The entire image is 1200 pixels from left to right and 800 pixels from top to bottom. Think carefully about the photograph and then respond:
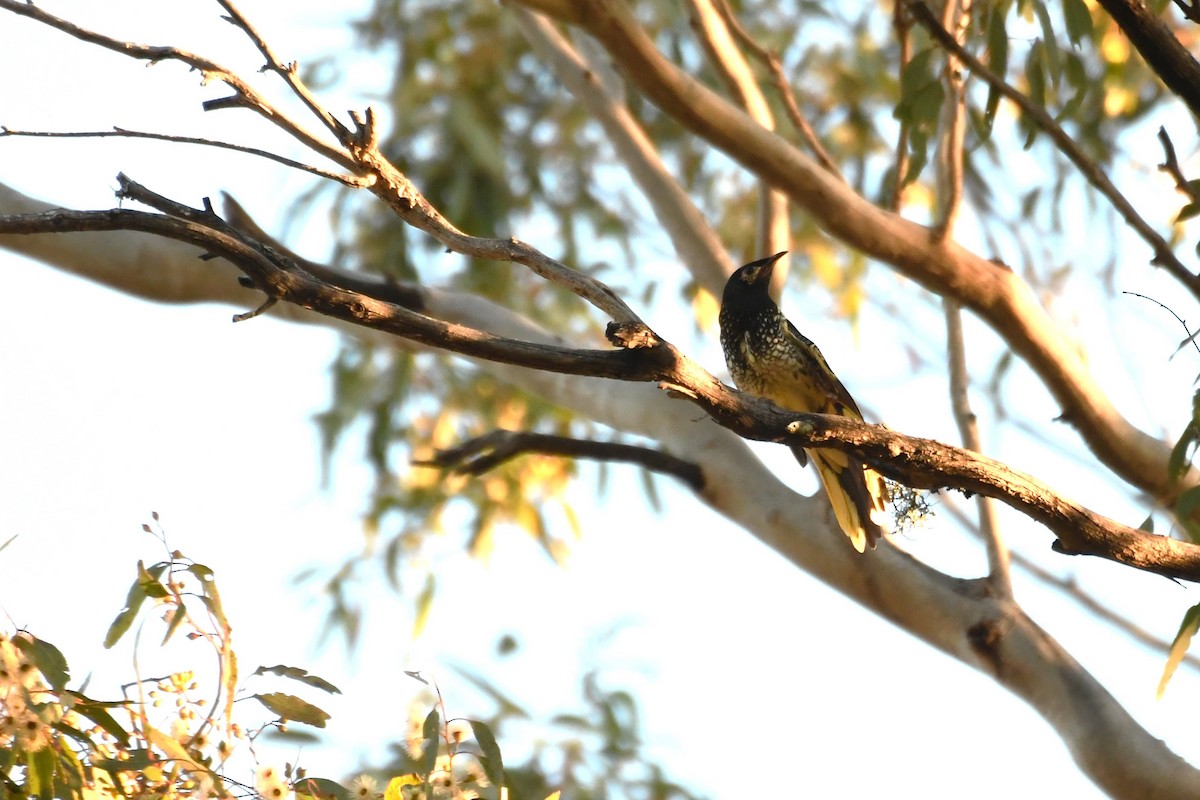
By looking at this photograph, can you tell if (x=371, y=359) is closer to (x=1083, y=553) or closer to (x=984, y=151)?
(x=984, y=151)

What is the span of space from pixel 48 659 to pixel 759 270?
2621 millimetres

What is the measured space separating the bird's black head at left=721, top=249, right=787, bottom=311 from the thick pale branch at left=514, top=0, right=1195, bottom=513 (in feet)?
1.85

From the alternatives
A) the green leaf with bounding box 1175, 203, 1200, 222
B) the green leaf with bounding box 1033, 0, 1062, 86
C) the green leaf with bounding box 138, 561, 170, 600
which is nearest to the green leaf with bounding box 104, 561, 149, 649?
the green leaf with bounding box 138, 561, 170, 600

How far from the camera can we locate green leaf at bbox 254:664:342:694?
2004mm

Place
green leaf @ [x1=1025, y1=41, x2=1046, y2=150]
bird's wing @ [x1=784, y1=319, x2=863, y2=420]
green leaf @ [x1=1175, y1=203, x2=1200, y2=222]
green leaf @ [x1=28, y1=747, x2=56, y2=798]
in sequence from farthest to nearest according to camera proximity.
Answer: bird's wing @ [x1=784, y1=319, x2=863, y2=420], green leaf @ [x1=1025, y1=41, x2=1046, y2=150], green leaf @ [x1=1175, y1=203, x2=1200, y2=222], green leaf @ [x1=28, y1=747, x2=56, y2=798]

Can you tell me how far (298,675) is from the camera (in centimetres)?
201

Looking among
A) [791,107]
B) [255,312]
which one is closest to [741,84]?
[791,107]

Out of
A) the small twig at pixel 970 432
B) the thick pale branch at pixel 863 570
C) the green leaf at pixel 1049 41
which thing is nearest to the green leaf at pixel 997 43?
the green leaf at pixel 1049 41

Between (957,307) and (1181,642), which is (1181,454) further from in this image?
(957,307)

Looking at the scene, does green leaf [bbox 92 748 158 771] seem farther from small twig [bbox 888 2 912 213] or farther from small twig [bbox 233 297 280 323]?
small twig [bbox 888 2 912 213]

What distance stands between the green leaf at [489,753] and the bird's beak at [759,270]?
88.4 inches

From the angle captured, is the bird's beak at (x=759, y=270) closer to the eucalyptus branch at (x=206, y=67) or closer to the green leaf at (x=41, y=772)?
the eucalyptus branch at (x=206, y=67)

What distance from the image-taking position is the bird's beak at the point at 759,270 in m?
4.07

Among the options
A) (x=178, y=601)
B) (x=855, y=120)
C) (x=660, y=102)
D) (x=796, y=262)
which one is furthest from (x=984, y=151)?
(x=178, y=601)
